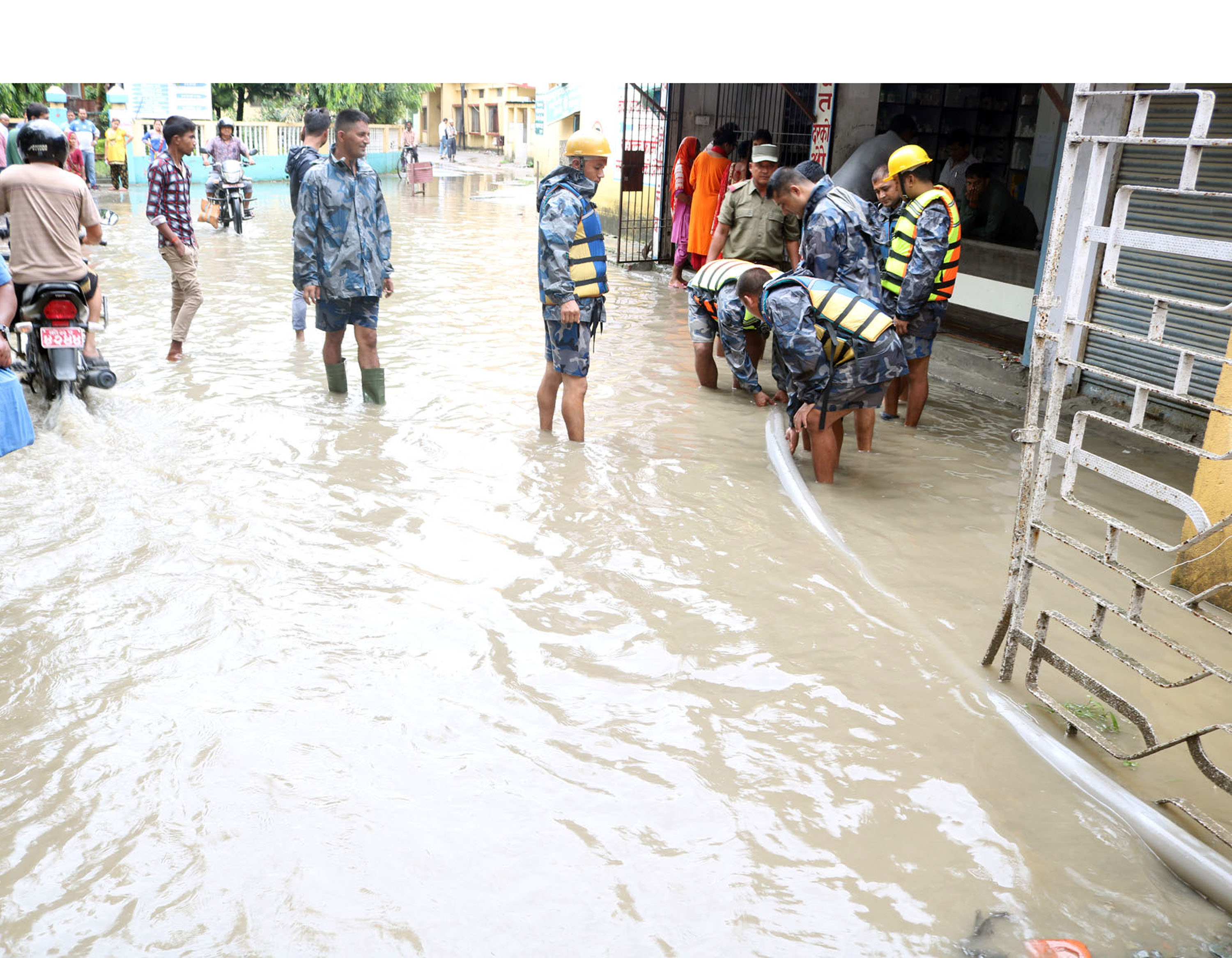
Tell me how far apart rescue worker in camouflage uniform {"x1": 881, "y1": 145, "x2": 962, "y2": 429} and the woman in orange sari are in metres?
3.77

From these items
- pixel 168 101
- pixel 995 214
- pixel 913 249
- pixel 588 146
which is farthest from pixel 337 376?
pixel 168 101

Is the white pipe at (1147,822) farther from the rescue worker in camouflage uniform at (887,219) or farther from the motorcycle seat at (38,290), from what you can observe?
the motorcycle seat at (38,290)

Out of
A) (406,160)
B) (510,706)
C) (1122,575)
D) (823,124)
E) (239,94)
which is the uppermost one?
(239,94)

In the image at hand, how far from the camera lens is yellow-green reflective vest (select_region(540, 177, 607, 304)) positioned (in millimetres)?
5355

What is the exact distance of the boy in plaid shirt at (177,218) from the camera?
23.1ft

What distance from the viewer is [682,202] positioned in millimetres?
11547

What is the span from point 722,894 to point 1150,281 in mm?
5504

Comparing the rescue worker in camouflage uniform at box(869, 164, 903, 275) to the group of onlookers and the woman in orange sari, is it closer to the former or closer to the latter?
the woman in orange sari

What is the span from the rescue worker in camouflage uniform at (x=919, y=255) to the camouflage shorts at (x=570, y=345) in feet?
6.15

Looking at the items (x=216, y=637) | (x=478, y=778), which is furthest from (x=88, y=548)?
(x=478, y=778)

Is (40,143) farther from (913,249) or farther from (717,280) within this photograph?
(913,249)

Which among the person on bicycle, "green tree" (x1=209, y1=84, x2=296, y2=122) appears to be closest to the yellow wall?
the person on bicycle

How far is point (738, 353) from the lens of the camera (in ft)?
22.1

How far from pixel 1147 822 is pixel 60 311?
5.91 metres
